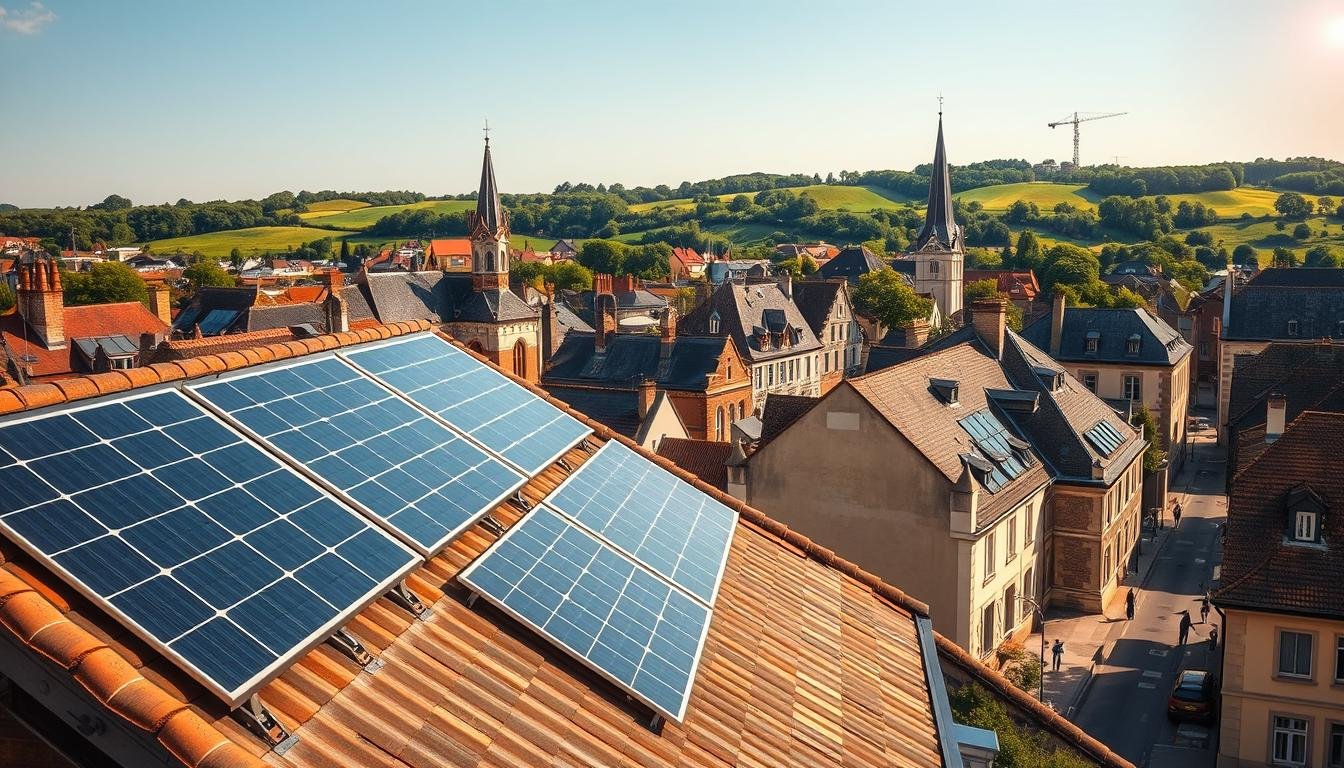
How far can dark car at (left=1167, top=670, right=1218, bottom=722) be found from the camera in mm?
32469

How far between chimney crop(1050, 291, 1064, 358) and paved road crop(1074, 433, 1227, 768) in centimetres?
1446

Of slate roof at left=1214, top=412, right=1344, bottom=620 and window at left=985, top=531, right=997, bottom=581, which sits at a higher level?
slate roof at left=1214, top=412, right=1344, bottom=620

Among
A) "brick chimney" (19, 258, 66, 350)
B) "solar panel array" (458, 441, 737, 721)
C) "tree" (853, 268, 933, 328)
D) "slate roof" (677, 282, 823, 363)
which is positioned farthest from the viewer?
"tree" (853, 268, 933, 328)

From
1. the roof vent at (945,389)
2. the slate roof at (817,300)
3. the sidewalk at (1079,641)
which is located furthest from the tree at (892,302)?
the roof vent at (945,389)

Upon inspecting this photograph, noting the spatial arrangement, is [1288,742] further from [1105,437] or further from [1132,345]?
[1132,345]

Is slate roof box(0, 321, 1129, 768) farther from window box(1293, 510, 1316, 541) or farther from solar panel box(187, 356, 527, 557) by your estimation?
window box(1293, 510, 1316, 541)

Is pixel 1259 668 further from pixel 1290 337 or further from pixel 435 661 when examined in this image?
pixel 1290 337

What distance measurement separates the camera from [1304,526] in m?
28.2

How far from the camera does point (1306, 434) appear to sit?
30172 mm

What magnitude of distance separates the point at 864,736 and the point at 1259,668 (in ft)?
73.1

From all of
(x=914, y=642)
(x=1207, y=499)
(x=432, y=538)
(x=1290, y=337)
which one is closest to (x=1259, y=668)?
(x=914, y=642)

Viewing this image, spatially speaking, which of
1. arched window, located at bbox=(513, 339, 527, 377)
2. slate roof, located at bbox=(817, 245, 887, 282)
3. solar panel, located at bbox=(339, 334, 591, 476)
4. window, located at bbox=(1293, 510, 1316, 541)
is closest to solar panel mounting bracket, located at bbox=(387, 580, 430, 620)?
solar panel, located at bbox=(339, 334, 591, 476)

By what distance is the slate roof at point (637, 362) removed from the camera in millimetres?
62000

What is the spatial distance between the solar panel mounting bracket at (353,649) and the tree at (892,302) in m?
98.2
